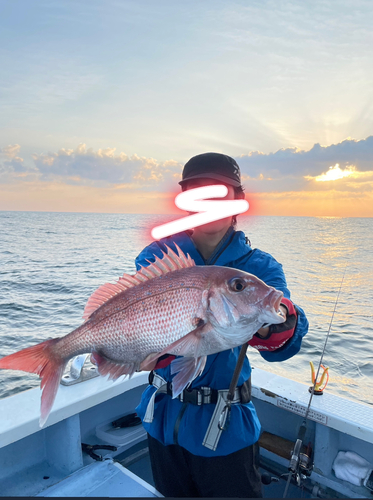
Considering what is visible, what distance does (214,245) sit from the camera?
239cm

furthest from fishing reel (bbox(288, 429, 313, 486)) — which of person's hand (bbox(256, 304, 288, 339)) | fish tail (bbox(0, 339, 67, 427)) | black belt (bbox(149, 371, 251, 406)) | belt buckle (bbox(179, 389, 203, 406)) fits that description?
fish tail (bbox(0, 339, 67, 427))

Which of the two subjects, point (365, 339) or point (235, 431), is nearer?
point (235, 431)

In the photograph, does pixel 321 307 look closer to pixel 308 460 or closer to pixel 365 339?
pixel 365 339

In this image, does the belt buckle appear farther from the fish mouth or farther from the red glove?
the fish mouth

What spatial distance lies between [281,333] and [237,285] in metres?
0.39

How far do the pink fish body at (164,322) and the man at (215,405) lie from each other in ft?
0.80

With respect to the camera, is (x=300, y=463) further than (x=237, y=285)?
Yes

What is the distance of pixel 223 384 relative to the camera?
6.95ft

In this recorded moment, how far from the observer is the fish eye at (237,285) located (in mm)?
1671

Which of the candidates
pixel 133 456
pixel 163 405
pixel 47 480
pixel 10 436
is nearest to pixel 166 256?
pixel 163 405

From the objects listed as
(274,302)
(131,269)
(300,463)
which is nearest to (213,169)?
(274,302)

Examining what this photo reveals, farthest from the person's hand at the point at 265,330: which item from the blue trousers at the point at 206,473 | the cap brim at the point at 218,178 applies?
the cap brim at the point at 218,178

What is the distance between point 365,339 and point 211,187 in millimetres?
9487

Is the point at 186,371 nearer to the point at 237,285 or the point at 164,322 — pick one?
the point at 164,322
